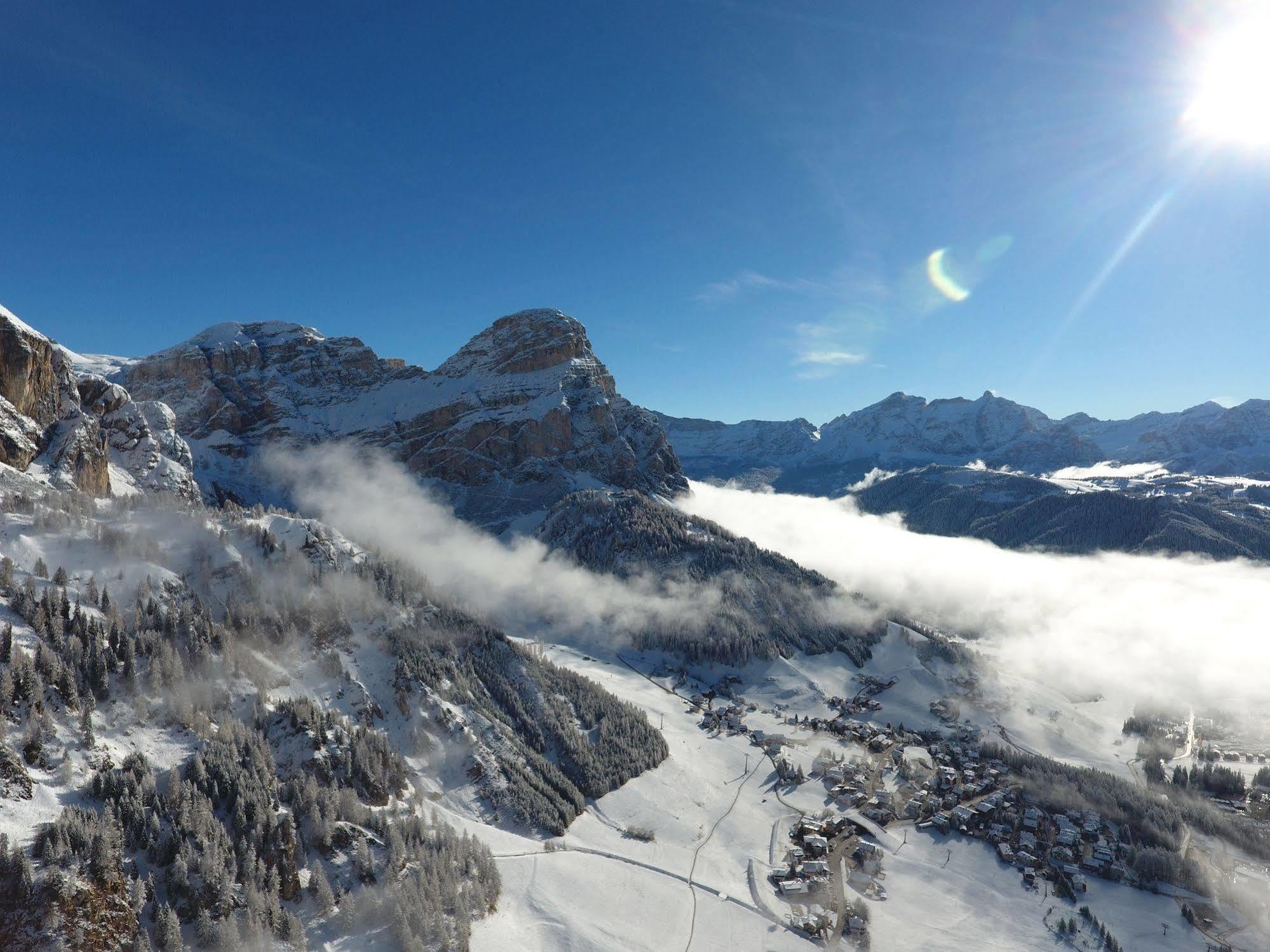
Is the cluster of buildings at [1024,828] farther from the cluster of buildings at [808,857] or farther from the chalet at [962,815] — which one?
the cluster of buildings at [808,857]

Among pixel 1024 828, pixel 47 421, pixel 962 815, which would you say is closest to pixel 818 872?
pixel 962 815

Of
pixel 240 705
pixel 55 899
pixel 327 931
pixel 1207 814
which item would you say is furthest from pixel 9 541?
pixel 1207 814

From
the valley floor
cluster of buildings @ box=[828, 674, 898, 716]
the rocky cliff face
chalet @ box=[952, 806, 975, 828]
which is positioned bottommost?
the valley floor

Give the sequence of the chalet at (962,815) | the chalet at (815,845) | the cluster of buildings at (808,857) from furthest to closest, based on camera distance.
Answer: the chalet at (962,815) → the chalet at (815,845) → the cluster of buildings at (808,857)

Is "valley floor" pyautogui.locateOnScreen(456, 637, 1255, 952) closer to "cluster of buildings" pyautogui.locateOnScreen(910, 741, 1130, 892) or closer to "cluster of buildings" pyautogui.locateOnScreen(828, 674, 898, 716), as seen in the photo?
"cluster of buildings" pyautogui.locateOnScreen(910, 741, 1130, 892)

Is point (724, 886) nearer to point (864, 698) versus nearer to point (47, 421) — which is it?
point (864, 698)

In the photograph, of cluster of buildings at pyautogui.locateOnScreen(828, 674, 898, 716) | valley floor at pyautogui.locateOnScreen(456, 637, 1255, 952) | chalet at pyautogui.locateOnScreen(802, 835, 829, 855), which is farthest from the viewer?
cluster of buildings at pyautogui.locateOnScreen(828, 674, 898, 716)

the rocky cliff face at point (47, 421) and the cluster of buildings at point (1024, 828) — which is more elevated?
the rocky cliff face at point (47, 421)

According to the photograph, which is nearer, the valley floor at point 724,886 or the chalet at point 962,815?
the valley floor at point 724,886

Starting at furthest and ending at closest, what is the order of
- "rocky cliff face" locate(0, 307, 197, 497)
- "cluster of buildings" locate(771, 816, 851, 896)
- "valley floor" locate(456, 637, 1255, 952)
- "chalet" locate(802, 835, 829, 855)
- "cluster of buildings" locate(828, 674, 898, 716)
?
"cluster of buildings" locate(828, 674, 898, 716)
"rocky cliff face" locate(0, 307, 197, 497)
"chalet" locate(802, 835, 829, 855)
"cluster of buildings" locate(771, 816, 851, 896)
"valley floor" locate(456, 637, 1255, 952)

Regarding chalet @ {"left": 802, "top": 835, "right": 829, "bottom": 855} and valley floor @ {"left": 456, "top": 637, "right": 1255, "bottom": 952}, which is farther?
chalet @ {"left": 802, "top": 835, "right": 829, "bottom": 855}

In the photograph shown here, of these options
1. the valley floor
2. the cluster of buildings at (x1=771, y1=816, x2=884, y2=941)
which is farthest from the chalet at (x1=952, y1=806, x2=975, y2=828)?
the cluster of buildings at (x1=771, y1=816, x2=884, y2=941)

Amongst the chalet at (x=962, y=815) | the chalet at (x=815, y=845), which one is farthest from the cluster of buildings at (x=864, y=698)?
the chalet at (x=815, y=845)
